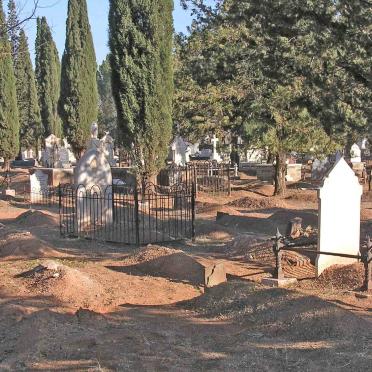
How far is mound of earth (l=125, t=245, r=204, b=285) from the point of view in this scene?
7994mm

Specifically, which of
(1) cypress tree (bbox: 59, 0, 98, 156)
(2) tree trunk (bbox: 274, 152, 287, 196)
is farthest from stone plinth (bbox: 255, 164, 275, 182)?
(1) cypress tree (bbox: 59, 0, 98, 156)

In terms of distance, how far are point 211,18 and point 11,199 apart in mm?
10031

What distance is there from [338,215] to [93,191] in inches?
284

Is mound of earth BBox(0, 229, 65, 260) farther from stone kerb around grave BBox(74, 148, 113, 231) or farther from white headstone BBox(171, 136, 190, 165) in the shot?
white headstone BBox(171, 136, 190, 165)

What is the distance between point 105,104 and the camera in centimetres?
8612

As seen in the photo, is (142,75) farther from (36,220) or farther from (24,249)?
(24,249)

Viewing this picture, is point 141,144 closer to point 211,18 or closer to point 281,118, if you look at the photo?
point 281,118

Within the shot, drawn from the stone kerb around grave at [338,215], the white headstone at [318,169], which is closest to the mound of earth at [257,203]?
the stone kerb around grave at [338,215]

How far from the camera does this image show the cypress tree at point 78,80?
3033 centimetres

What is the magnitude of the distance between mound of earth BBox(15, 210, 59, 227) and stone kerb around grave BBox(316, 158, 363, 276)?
7846 millimetres

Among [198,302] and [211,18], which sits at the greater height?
[211,18]

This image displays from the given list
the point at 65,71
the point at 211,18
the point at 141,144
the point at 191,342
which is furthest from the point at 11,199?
the point at 191,342

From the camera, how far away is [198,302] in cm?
654

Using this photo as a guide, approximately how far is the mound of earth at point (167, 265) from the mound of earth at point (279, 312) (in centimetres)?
118
